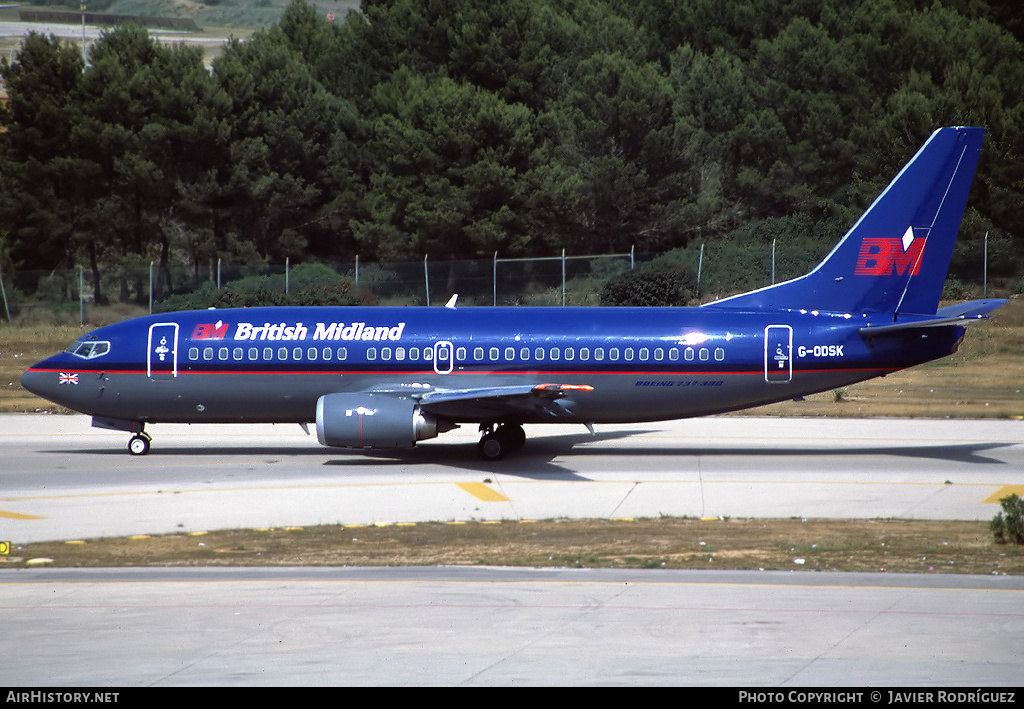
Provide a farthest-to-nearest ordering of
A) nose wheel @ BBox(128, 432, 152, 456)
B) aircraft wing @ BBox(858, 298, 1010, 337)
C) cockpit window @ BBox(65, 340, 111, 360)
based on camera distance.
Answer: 1. nose wheel @ BBox(128, 432, 152, 456)
2. cockpit window @ BBox(65, 340, 111, 360)
3. aircraft wing @ BBox(858, 298, 1010, 337)

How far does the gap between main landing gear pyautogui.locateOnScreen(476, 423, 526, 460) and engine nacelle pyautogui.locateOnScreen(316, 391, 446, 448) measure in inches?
88.7

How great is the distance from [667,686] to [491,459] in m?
17.6

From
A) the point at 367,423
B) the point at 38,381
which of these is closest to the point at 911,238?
the point at 367,423

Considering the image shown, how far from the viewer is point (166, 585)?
17.5 metres

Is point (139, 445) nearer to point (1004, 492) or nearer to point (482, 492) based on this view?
point (482, 492)

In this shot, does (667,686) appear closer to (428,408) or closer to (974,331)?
(428,408)

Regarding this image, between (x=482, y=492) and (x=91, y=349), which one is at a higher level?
(x=91, y=349)

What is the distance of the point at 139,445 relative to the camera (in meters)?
31.1

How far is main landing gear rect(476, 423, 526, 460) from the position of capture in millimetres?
29672

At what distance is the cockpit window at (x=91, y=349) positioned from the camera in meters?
30.6

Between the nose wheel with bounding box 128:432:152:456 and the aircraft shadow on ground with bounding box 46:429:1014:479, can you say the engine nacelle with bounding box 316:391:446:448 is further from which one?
the nose wheel with bounding box 128:432:152:456

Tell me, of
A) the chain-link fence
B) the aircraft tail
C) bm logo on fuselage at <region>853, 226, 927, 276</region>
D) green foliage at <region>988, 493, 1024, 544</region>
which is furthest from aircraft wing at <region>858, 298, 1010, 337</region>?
the chain-link fence

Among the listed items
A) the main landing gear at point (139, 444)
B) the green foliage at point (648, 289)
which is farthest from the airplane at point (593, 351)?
the green foliage at point (648, 289)

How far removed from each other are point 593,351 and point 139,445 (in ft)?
41.2
